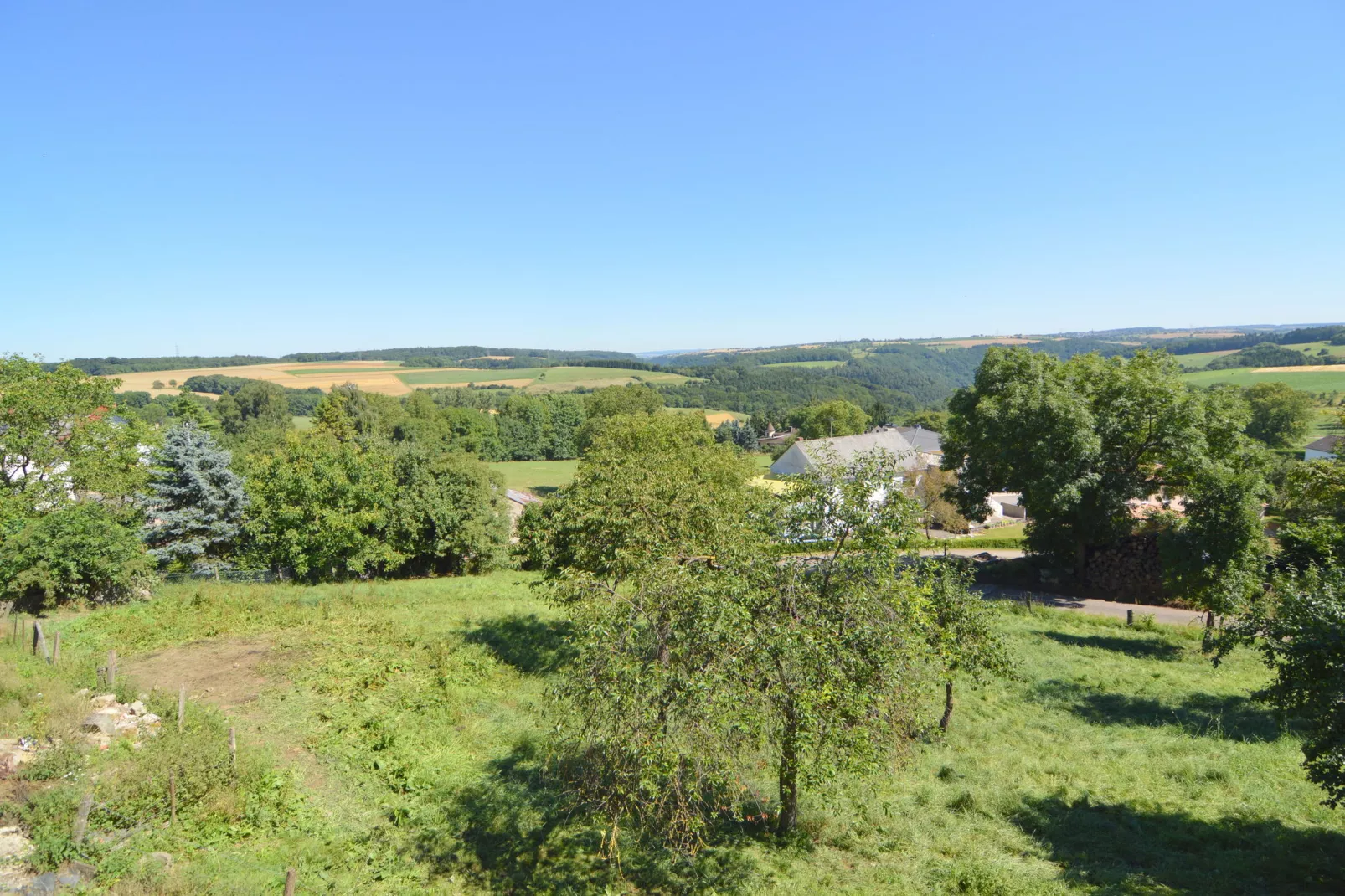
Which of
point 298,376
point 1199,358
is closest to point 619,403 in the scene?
point 298,376

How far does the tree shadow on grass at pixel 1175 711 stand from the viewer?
528 inches

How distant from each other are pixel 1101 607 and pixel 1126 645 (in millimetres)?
6660

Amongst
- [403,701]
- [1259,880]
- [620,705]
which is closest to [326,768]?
[403,701]

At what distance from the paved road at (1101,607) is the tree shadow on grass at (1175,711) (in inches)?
348

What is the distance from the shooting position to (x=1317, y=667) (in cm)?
823

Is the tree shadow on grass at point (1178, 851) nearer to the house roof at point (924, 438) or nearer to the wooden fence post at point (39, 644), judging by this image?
the wooden fence post at point (39, 644)

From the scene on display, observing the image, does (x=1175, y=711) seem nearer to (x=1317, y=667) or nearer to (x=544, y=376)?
(x=1317, y=667)

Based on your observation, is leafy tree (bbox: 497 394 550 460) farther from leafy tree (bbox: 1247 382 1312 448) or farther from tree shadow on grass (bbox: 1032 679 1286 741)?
leafy tree (bbox: 1247 382 1312 448)

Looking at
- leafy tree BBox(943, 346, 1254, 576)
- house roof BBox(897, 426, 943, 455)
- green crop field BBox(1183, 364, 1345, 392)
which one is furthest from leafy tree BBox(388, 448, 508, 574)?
green crop field BBox(1183, 364, 1345, 392)

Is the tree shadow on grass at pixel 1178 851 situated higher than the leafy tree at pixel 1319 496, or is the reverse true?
the leafy tree at pixel 1319 496

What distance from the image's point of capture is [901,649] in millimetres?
8055

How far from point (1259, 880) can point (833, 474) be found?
23.7 ft

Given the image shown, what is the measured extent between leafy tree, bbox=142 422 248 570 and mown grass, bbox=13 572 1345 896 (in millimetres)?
9999

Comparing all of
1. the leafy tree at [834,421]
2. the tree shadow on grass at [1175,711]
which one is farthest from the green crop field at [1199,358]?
the tree shadow on grass at [1175,711]
